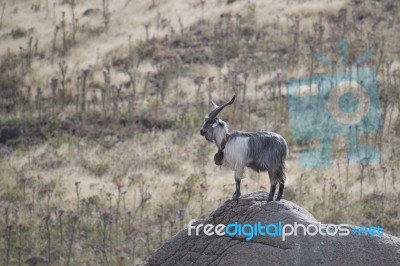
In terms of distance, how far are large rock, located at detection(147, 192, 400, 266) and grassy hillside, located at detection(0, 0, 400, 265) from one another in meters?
4.47

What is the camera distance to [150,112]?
26344 millimetres

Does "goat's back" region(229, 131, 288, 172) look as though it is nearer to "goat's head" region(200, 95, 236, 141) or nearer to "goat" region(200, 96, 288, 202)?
"goat" region(200, 96, 288, 202)

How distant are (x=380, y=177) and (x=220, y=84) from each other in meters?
7.95

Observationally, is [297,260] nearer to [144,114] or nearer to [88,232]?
[88,232]

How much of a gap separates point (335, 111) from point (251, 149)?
13.7 m

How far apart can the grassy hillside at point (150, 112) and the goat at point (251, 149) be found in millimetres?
4751

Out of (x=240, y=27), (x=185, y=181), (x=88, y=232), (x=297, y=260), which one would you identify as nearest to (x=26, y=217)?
→ (x=88, y=232)

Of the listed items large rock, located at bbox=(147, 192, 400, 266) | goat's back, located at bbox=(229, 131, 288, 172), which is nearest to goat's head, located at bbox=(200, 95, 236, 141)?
goat's back, located at bbox=(229, 131, 288, 172)

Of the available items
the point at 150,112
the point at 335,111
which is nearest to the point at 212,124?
the point at 335,111

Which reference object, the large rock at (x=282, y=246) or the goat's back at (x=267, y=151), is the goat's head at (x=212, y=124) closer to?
the goat's back at (x=267, y=151)

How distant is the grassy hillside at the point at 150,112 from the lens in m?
19.5

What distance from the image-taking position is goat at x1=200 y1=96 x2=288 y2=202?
11.5 meters

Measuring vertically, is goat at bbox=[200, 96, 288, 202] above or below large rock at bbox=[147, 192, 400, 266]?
above

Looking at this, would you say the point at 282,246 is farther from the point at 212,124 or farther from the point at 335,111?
the point at 335,111
